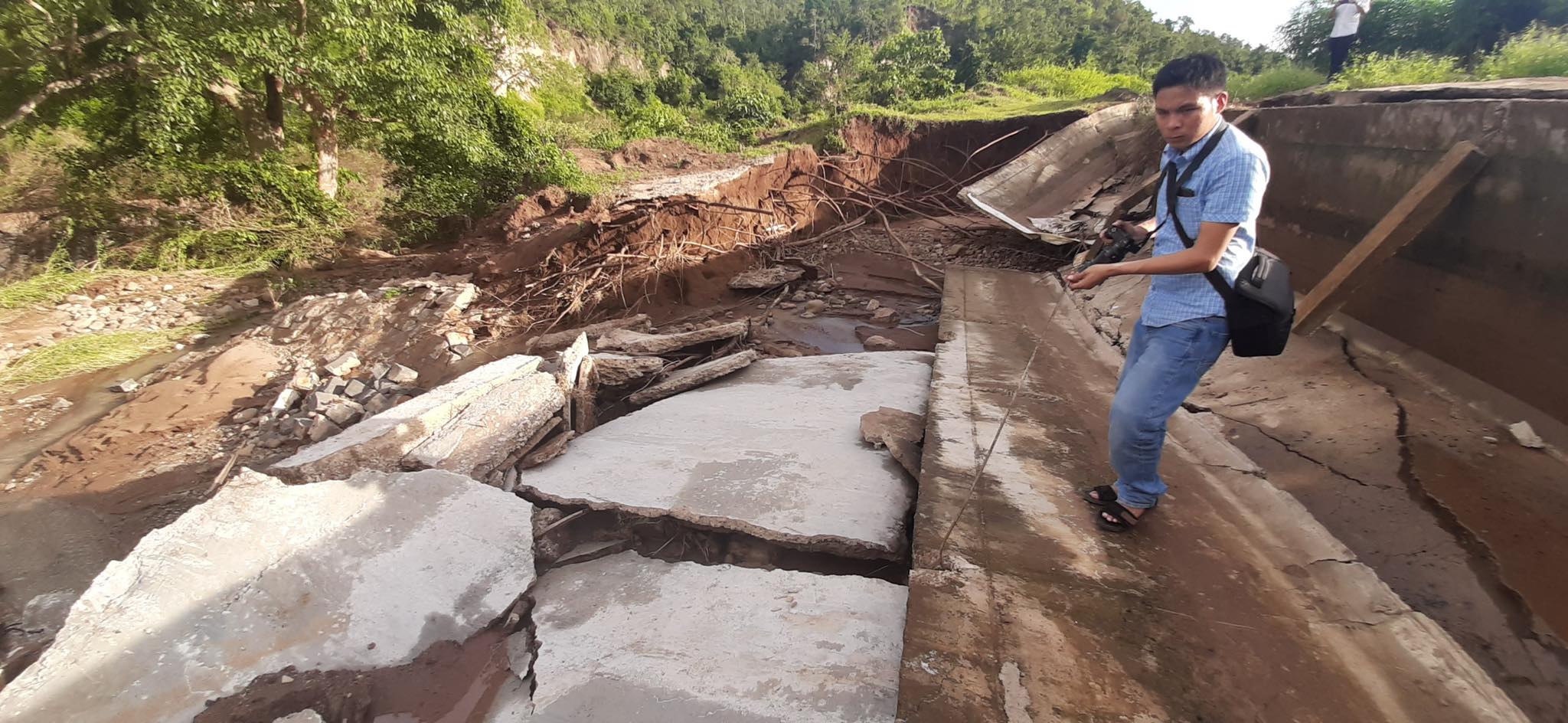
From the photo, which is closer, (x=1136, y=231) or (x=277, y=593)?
(x=277, y=593)

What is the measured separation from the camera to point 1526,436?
2420 mm

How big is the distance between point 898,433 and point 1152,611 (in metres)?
1.43

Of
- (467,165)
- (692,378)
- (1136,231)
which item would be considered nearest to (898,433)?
(1136,231)

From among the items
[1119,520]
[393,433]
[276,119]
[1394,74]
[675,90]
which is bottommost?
[1119,520]

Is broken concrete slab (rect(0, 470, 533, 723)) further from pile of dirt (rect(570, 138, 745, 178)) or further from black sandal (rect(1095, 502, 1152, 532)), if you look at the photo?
pile of dirt (rect(570, 138, 745, 178))

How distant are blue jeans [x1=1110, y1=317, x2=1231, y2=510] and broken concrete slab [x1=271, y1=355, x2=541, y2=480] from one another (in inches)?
124

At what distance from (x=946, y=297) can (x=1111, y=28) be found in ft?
98.7

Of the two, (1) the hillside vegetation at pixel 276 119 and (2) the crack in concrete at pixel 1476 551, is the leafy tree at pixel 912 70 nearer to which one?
(1) the hillside vegetation at pixel 276 119

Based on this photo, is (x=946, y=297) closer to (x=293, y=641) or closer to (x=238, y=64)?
(x=293, y=641)

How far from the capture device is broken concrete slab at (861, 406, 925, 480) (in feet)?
9.53

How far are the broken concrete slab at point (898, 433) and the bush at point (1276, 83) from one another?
7.10 m

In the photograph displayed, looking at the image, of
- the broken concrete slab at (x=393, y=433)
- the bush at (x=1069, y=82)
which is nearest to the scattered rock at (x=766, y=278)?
the broken concrete slab at (x=393, y=433)

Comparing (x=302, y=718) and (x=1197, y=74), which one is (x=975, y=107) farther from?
(x=302, y=718)

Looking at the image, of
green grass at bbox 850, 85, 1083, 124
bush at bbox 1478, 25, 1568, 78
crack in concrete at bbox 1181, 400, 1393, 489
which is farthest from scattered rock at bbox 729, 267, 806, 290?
green grass at bbox 850, 85, 1083, 124
